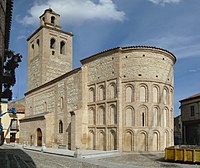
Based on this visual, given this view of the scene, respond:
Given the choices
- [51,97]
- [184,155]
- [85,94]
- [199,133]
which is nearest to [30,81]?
[51,97]

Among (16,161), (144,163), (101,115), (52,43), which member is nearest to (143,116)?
(101,115)

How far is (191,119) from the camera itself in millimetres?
35531

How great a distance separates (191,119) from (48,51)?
23644 millimetres

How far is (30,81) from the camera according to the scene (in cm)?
4375

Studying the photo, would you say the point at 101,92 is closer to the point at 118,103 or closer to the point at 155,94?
the point at 118,103

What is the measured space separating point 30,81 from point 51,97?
40.3 feet

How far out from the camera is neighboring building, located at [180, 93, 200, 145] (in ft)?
113

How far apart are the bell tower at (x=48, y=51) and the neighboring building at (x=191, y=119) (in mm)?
19553

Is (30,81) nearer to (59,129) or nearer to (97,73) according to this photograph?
(59,129)

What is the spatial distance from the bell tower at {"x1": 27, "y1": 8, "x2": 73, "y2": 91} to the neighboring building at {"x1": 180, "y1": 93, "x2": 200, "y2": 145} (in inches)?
770


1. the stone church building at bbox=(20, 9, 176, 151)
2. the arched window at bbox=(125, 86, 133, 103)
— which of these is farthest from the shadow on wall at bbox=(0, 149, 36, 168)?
the arched window at bbox=(125, 86, 133, 103)

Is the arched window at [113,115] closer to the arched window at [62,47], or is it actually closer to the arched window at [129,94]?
the arched window at [129,94]

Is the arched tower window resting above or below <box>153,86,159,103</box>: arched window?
below

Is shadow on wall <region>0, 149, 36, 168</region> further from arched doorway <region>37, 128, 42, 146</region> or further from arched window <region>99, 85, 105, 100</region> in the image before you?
arched doorway <region>37, 128, 42, 146</region>
